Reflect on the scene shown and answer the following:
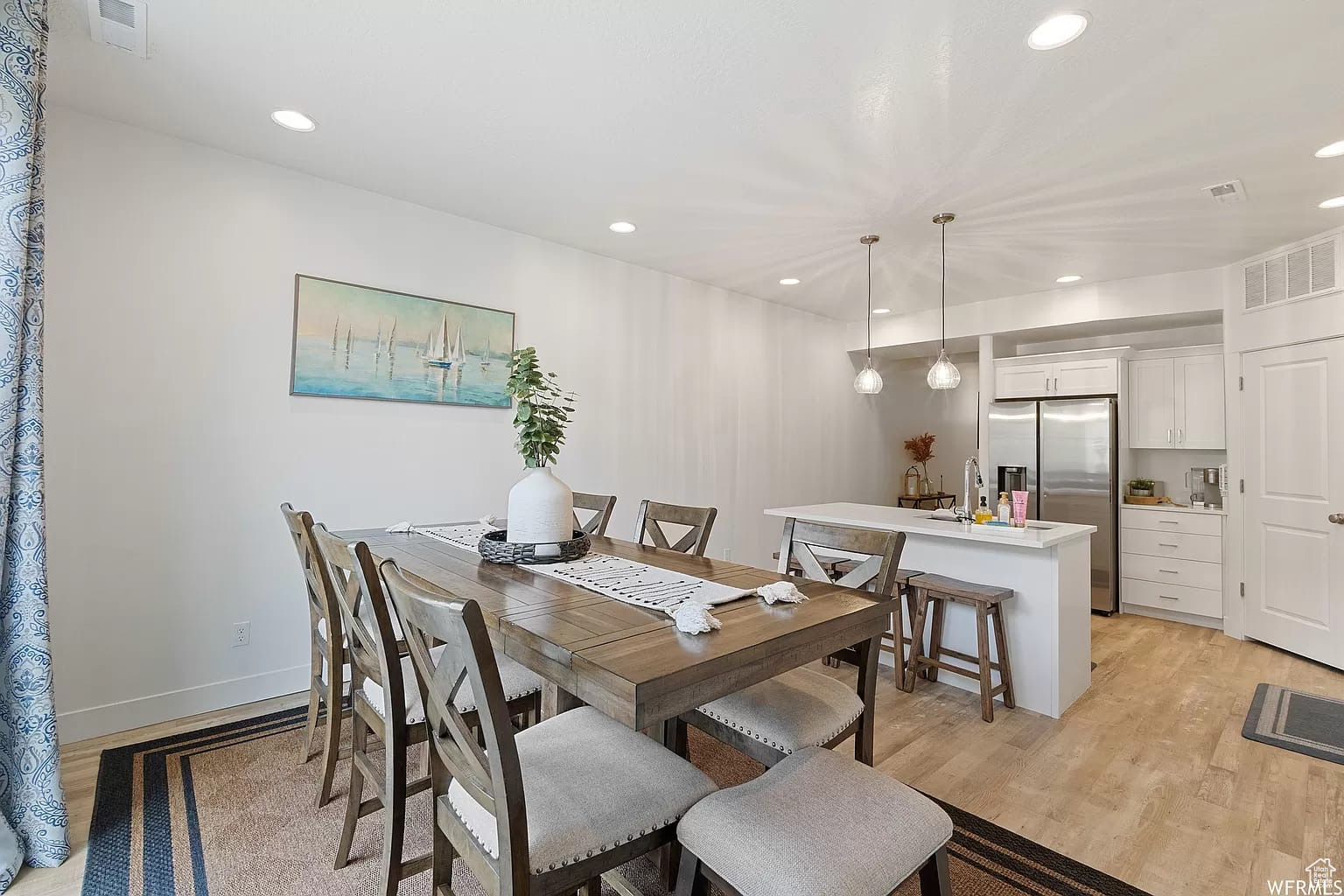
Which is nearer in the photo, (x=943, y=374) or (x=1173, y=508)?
(x=943, y=374)

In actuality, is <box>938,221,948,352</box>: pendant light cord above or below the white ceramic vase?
above

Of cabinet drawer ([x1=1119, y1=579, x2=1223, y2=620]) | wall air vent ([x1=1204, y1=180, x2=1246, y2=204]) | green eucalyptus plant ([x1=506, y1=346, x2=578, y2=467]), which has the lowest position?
cabinet drawer ([x1=1119, y1=579, x2=1223, y2=620])

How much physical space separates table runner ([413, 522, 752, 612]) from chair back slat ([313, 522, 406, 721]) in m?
0.51

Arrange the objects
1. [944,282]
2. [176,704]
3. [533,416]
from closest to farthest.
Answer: [533,416] < [176,704] < [944,282]

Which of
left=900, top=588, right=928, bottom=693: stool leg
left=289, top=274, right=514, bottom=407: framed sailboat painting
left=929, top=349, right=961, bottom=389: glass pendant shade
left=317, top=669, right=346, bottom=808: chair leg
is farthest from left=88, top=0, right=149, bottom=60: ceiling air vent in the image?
left=900, top=588, right=928, bottom=693: stool leg

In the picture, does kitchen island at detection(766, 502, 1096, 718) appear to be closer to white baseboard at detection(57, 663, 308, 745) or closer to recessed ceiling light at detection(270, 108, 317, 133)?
white baseboard at detection(57, 663, 308, 745)

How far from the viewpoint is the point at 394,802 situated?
4.80 ft

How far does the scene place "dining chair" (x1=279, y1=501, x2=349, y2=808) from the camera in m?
1.87

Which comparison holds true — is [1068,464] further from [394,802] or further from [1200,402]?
[394,802]

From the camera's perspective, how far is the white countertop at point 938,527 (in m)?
2.86

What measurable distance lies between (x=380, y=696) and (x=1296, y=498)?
519 cm

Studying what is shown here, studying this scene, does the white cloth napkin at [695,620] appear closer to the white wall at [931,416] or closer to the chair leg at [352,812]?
the chair leg at [352,812]

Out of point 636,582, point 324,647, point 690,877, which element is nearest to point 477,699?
point 690,877

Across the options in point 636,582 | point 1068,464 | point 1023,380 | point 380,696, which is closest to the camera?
point 380,696
